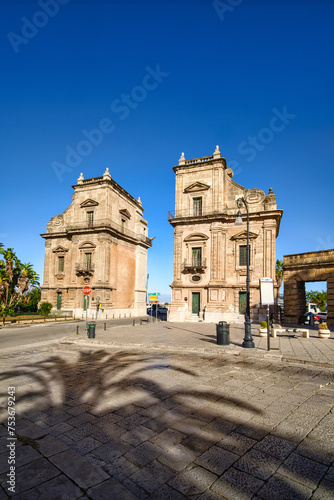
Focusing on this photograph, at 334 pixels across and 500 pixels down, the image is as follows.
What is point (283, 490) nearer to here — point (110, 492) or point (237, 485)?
point (237, 485)

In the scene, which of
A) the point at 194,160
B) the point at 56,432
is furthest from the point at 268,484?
the point at 194,160

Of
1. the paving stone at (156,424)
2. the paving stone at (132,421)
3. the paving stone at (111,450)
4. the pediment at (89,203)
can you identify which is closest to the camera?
the paving stone at (111,450)

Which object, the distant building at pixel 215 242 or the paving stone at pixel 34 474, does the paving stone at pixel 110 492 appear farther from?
the distant building at pixel 215 242

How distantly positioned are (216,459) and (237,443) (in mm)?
579

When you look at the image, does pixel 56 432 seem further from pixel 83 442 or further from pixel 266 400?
pixel 266 400

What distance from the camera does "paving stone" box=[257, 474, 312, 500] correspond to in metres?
3.09

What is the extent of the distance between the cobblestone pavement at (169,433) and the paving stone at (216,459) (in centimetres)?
1

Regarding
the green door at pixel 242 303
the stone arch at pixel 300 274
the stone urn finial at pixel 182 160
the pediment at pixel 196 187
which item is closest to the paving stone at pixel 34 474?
the stone arch at pixel 300 274

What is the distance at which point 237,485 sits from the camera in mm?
3279

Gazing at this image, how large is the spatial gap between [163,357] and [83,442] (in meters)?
6.43

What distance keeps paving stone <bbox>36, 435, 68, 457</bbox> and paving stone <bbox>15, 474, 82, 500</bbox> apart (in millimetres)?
714

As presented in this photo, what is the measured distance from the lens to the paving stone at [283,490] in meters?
3.09

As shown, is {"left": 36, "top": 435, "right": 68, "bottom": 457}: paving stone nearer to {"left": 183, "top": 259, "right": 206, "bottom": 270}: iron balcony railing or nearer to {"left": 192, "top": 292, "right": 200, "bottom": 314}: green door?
{"left": 183, "top": 259, "right": 206, "bottom": 270}: iron balcony railing

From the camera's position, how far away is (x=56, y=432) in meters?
4.61
